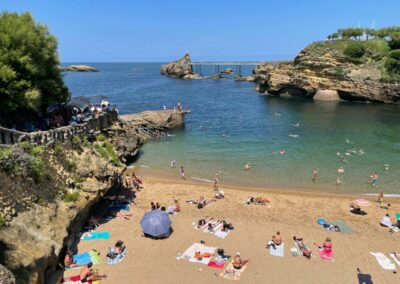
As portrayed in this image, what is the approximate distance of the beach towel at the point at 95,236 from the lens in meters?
18.8

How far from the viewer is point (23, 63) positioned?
66.6 ft

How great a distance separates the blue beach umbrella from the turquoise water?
1108 cm

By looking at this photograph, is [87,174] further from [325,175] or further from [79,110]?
[325,175]

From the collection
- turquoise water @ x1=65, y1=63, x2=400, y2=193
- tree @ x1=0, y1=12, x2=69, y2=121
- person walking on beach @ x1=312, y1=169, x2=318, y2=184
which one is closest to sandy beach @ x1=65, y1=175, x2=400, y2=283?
person walking on beach @ x1=312, y1=169, x2=318, y2=184

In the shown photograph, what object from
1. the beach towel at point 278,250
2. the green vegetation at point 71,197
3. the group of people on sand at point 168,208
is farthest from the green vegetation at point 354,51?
the green vegetation at point 71,197

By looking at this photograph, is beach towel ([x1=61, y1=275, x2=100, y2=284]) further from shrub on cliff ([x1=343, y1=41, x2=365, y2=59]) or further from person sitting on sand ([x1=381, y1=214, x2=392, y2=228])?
shrub on cliff ([x1=343, y1=41, x2=365, y2=59])

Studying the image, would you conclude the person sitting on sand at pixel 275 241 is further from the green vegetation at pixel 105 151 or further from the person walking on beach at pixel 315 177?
the person walking on beach at pixel 315 177

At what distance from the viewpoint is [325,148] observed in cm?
3881

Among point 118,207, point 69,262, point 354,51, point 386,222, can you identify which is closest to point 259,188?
point 386,222

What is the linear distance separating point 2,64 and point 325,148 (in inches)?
1240

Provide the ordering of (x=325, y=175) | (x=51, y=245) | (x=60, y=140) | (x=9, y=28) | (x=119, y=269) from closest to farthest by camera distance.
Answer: (x=51, y=245) → (x=119, y=269) → (x=60, y=140) → (x=9, y=28) → (x=325, y=175)

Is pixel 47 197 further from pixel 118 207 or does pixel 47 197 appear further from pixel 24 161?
pixel 118 207

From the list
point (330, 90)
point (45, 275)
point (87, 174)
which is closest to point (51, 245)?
point (45, 275)

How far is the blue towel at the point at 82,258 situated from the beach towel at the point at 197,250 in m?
4.40
